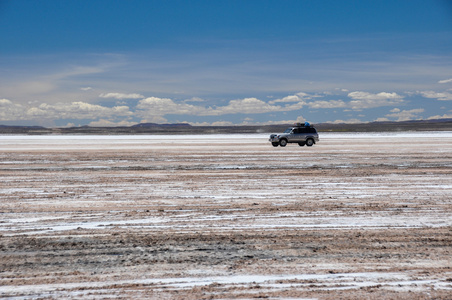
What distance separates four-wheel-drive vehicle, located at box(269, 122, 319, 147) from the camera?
3509cm

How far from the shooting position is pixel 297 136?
35500 millimetres

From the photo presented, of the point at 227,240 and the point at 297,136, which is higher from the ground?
the point at 297,136

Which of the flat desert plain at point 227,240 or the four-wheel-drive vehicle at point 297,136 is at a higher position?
the four-wheel-drive vehicle at point 297,136

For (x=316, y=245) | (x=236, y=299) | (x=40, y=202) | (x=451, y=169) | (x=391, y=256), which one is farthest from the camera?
(x=451, y=169)

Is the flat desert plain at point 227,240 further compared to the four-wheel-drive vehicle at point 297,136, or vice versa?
the four-wheel-drive vehicle at point 297,136

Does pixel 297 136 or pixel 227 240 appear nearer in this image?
pixel 227 240

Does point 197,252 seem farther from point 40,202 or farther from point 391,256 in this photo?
point 40,202

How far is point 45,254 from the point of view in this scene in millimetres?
5957

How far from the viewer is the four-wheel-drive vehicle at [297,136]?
3509cm

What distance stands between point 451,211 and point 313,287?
5425mm

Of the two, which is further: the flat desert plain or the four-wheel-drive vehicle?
the four-wheel-drive vehicle

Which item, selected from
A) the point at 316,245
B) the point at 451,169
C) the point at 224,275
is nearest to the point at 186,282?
the point at 224,275

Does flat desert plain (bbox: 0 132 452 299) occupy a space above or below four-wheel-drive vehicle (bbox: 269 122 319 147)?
below

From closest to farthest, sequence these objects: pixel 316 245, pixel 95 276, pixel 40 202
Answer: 1. pixel 95 276
2. pixel 316 245
3. pixel 40 202
